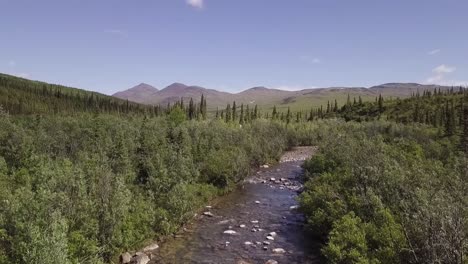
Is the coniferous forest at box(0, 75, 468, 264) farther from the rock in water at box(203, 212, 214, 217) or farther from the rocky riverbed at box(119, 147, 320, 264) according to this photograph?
the rock in water at box(203, 212, 214, 217)

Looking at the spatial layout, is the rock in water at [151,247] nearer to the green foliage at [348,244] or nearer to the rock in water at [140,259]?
the rock in water at [140,259]

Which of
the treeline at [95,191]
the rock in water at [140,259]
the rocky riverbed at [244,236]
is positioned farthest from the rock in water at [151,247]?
the rock in water at [140,259]

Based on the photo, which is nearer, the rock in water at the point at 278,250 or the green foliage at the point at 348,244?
the green foliage at the point at 348,244

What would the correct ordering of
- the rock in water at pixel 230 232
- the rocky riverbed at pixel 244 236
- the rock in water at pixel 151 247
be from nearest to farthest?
1. the rocky riverbed at pixel 244 236
2. the rock in water at pixel 151 247
3. the rock in water at pixel 230 232

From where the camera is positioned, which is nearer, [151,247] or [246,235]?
[151,247]

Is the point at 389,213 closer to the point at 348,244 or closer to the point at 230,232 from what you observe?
the point at 348,244

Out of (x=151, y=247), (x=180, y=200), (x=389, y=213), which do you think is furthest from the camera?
(x=180, y=200)

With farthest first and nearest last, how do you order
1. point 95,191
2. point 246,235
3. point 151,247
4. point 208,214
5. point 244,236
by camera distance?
point 208,214, point 246,235, point 244,236, point 151,247, point 95,191

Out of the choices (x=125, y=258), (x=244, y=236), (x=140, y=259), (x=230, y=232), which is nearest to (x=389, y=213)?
(x=244, y=236)

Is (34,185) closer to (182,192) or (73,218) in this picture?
(73,218)
